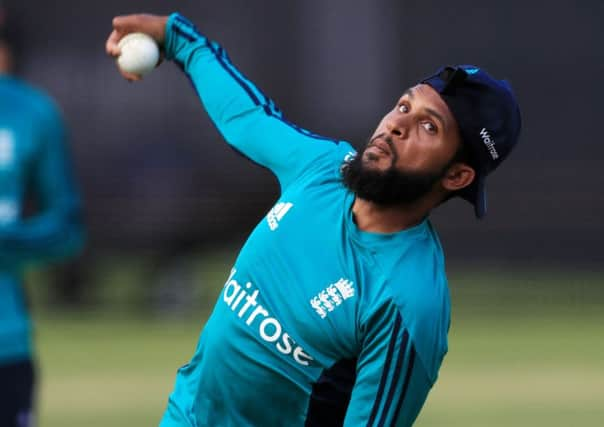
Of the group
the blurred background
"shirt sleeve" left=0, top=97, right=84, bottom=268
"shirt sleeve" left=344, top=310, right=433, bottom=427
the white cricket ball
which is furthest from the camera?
the blurred background

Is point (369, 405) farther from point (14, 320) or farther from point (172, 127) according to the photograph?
point (172, 127)

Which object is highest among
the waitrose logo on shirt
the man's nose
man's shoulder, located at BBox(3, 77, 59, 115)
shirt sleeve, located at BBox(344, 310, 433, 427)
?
man's shoulder, located at BBox(3, 77, 59, 115)

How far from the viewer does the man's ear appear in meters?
5.32

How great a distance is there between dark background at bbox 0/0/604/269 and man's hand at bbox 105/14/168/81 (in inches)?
571

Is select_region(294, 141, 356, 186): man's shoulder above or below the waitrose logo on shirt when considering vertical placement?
above

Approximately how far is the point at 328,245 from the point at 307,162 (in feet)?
1.35

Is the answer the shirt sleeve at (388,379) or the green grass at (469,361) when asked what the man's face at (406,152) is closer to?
the shirt sleeve at (388,379)

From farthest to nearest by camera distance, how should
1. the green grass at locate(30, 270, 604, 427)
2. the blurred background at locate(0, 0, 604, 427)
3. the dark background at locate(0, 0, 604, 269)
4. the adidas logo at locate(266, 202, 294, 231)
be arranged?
the dark background at locate(0, 0, 604, 269) → the blurred background at locate(0, 0, 604, 427) → the green grass at locate(30, 270, 604, 427) → the adidas logo at locate(266, 202, 294, 231)

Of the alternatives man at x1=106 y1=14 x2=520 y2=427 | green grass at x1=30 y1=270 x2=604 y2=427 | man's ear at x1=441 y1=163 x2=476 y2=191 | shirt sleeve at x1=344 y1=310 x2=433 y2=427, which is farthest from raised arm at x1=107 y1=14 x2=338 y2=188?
green grass at x1=30 y1=270 x2=604 y2=427

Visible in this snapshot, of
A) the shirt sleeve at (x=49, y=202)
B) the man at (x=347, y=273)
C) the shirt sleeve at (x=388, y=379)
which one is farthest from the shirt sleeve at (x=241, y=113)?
the shirt sleeve at (x=49, y=202)

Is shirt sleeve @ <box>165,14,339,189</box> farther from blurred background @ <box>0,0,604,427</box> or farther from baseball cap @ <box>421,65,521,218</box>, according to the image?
blurred background @ <box>0,0,604,427</box>

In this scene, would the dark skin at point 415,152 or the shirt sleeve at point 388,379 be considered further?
the dark skin at point 415,152

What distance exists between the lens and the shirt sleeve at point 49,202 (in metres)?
7.01

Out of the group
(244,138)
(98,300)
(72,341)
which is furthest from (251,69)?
(244,138)
